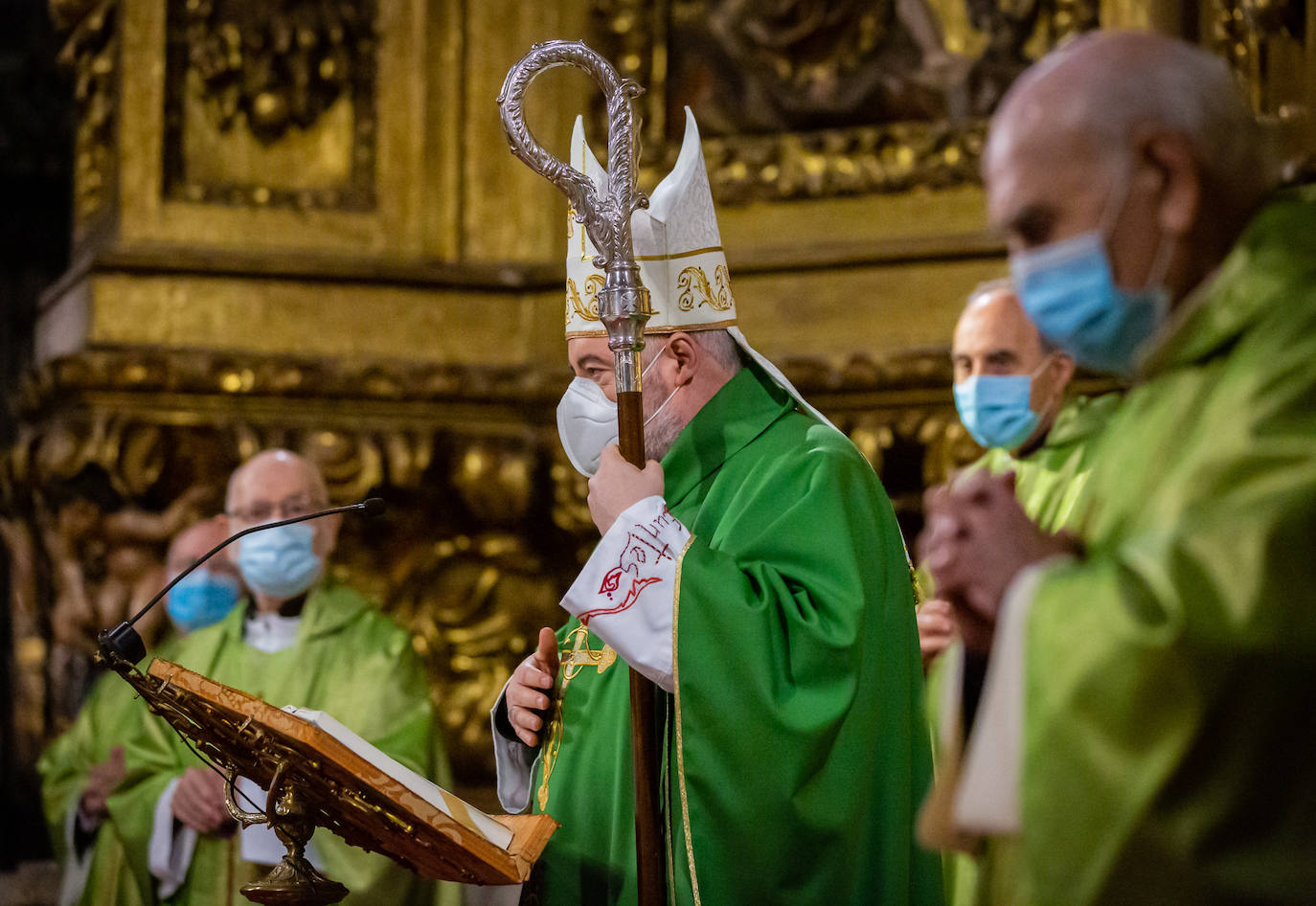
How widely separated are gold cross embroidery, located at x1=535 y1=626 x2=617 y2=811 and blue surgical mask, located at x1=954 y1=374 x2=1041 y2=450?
1.72 meters

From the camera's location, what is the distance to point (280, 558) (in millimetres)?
5328

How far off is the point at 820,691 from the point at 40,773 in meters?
4.24

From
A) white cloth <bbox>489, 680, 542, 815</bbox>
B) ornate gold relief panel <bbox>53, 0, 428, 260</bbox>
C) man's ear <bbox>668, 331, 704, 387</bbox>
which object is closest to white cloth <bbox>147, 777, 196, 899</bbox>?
ornate gold relief panel <bbox>53, 0, 428, 260</bbox>

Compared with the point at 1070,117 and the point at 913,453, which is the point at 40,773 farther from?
the point at 1070,117

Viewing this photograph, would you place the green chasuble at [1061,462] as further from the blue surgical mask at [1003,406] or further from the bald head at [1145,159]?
the bald head at [1145,159]

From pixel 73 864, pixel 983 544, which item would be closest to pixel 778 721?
pixel 983 544

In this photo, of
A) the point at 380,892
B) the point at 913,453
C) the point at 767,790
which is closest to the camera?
the point at 767,790

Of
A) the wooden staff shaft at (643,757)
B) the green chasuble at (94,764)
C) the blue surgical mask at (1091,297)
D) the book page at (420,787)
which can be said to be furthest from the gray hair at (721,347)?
the green chasuble at (94,764)

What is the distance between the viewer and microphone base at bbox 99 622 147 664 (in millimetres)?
2719

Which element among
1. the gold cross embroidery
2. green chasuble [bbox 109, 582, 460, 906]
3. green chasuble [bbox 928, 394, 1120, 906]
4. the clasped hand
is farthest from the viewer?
green chasuble [bbox 109, 582, 460, 906]

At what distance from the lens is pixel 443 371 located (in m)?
5.88

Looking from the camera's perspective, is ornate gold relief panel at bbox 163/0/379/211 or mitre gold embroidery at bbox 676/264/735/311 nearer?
mitre gold embroidery at bbox 676/264/735/311

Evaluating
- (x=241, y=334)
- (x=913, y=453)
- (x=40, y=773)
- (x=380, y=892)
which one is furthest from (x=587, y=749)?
(x=40, y=773)

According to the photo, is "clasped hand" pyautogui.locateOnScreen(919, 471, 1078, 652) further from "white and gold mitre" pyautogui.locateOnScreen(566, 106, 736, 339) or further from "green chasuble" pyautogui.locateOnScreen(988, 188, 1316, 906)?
"white and gold mitre" pyautogui.locateOnScreen(566, 106, 736, 339)
